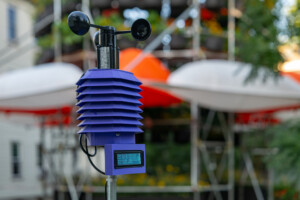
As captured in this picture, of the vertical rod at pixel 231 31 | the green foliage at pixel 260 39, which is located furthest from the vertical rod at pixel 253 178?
the green foliage at pixel 260 39

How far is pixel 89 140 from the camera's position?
11.2 feet

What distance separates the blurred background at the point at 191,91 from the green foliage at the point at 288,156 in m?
0.02

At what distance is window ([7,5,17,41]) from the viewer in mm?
22359

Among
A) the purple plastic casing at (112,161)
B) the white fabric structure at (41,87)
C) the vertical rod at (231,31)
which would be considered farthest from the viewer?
the vertical rod at (231,31)

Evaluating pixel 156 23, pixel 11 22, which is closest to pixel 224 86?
pixel 156 23

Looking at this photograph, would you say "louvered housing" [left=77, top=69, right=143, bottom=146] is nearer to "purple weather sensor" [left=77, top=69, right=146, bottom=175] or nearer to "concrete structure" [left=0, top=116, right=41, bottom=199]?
"purple weather sensor" [left=77, top=69, right=146, bottom=175]

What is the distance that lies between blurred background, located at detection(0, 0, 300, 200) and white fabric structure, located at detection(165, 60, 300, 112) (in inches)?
0.7

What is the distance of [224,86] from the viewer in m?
9.31

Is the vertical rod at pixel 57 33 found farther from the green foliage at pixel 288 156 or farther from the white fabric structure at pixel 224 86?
the green foliage at pixel 288 156

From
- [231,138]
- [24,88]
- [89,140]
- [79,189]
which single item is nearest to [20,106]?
[24,88]

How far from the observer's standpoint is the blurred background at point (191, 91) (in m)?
8.17

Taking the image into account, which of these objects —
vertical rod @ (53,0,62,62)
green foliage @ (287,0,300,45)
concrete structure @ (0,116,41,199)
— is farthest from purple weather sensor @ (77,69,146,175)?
concrete structure @ (0,116,41,199)

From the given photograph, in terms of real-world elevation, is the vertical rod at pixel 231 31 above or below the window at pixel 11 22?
below

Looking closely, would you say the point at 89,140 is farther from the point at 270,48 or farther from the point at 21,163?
the point at 21,163
